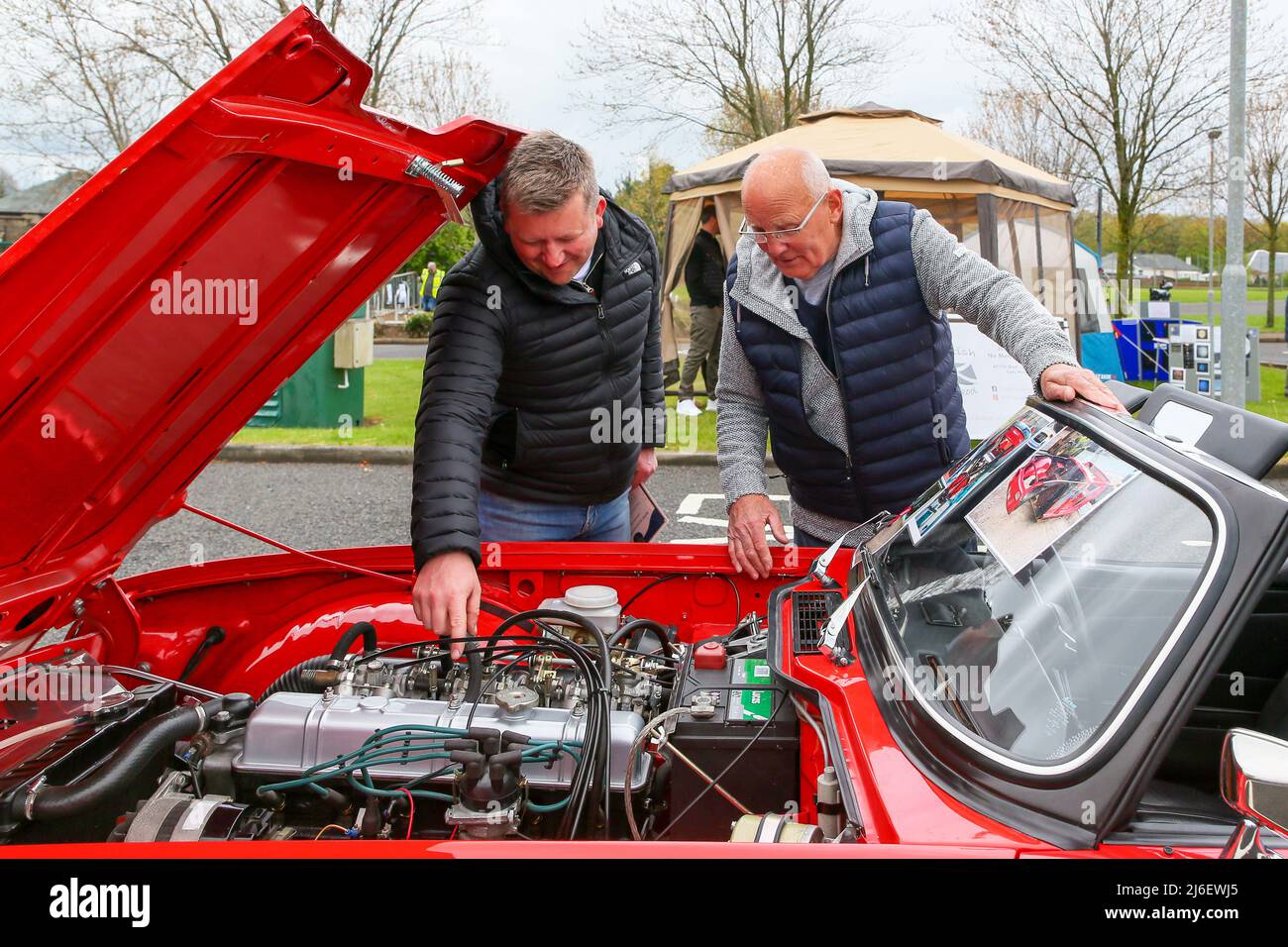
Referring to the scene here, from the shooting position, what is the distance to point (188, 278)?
1985 mm

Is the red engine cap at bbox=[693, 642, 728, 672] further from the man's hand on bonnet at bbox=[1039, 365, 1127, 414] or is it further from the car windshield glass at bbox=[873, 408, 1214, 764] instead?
the man's hand on bonnet at bbox=[1039, 365, 1127, 414]

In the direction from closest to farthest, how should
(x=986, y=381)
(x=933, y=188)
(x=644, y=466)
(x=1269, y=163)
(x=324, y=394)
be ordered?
(x=644, y=466) → (x=986, y=381) → (x=933, y=188) → (x=324, y=394) → (x=1269, y=163)

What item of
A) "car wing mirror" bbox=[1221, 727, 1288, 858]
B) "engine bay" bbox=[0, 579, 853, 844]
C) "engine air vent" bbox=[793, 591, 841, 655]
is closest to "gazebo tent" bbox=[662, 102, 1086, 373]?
"engine air vent" bbox=[793, 591, 841, 655]

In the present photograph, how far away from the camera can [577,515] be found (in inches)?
132

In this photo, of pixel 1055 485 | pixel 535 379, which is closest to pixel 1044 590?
pixel 1055 485

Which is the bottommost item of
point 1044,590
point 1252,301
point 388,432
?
point 1044,590

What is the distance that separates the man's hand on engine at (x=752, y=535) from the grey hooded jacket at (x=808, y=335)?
0.07 metres

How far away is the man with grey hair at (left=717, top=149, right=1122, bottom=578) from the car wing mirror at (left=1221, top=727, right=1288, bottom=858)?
4.96ft

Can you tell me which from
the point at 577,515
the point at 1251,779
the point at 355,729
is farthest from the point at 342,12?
the point at 1251,779

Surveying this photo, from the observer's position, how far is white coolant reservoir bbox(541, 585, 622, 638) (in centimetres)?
268

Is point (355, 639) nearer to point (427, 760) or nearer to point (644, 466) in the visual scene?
point (427, 760)

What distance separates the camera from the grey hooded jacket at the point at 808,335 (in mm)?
2598

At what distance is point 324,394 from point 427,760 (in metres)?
9.35
